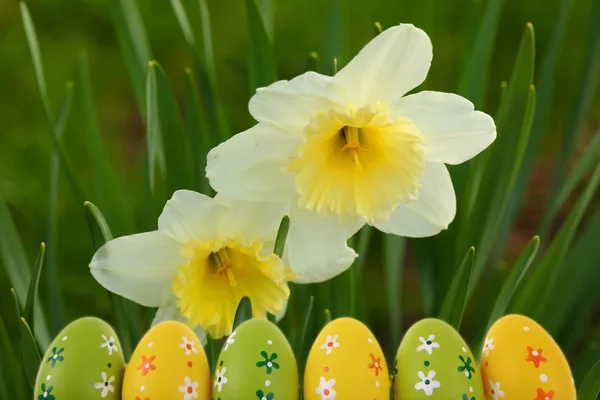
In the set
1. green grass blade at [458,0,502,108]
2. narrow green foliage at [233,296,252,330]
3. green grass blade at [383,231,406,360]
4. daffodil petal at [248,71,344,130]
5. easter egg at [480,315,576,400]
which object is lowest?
green grass blade at [383,231,406,360]

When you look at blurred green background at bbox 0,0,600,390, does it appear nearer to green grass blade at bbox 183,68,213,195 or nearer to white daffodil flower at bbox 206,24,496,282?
green grass blade at bbox 183,68,213,195

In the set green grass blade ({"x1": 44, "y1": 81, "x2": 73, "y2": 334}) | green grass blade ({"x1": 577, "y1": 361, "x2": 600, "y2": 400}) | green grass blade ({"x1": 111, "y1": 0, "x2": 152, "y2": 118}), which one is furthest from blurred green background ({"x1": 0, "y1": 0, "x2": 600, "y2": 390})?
green grass blade ({"x1": 577, "y1": 361, "x2": 600, "y2": 400})

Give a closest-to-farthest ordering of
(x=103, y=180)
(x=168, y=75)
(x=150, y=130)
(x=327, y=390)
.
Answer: (x=327, y=390) → (x=150, y=130) → (x=103, y=180) → (x=168, y=75)

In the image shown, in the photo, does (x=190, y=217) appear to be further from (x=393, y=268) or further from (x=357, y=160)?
(x=393, y=268)

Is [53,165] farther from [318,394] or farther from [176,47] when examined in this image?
[176,47]

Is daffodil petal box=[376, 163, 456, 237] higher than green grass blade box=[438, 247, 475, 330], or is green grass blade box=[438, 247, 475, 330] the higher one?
daffodil petal box=[376, 163, 456, 237]

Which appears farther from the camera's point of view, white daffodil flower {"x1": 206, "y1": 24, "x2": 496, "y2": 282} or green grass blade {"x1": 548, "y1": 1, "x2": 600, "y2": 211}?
green grass blade {"x1": 548, "y1": 1, "x2": 600, "y2": 211}

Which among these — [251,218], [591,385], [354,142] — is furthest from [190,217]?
[591,385]
